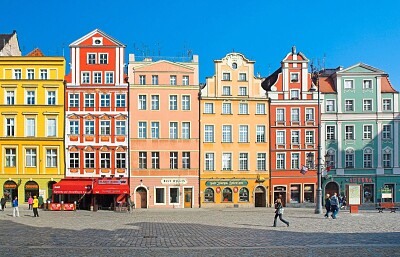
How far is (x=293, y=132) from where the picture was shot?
5650cm

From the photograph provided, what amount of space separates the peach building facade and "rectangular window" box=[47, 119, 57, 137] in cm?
790

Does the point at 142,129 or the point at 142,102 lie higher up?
the point at 142,102

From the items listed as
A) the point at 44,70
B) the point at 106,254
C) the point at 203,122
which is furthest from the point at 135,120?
the point at 106,254

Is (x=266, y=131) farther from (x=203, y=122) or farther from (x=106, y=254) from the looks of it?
(x=106, y=254)

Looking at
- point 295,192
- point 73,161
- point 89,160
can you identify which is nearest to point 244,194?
point 295,192

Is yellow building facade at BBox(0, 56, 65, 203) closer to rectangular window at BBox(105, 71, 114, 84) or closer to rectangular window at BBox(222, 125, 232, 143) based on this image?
rectangular window at BBox(105, 71, 114, 84)

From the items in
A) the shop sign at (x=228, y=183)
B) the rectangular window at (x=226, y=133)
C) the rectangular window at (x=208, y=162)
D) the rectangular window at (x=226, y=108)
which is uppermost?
the rectangular window at (x=226, y=108)

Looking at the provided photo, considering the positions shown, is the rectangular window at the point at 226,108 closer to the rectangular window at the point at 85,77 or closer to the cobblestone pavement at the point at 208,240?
the rectangular window at the point at 85,77

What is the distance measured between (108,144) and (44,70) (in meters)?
10.4

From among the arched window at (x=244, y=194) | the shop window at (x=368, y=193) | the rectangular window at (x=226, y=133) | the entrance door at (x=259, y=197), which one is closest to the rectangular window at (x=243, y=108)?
the rectangular window at (x=226, y=133)

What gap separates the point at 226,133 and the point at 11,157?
75.6ft

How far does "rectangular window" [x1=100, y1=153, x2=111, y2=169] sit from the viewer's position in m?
53.9

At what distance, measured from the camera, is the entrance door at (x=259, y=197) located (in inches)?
2207

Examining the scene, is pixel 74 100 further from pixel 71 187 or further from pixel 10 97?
pixel 71 187
